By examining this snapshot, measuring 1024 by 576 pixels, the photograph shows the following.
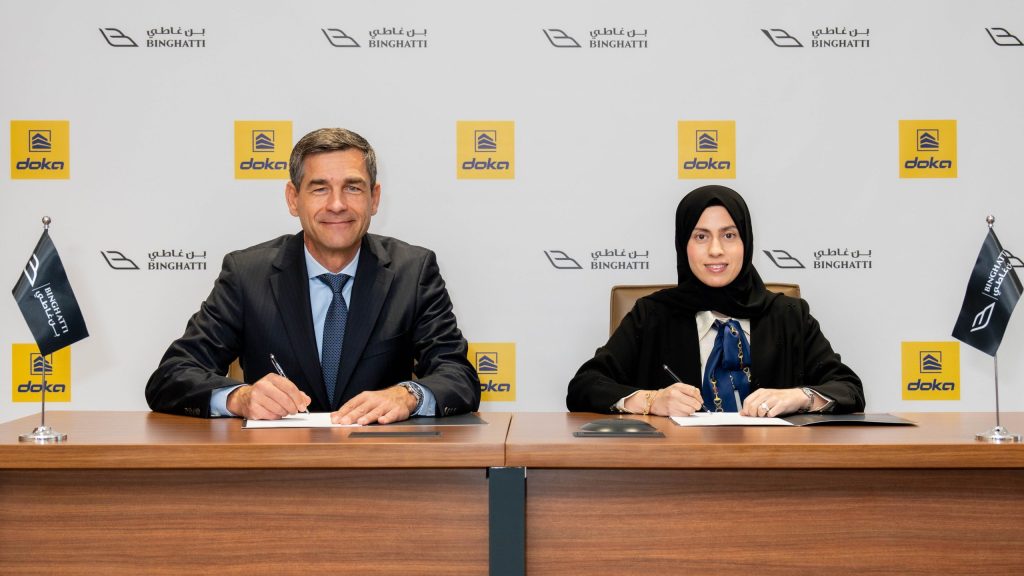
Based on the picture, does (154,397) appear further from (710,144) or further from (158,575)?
(710,144)

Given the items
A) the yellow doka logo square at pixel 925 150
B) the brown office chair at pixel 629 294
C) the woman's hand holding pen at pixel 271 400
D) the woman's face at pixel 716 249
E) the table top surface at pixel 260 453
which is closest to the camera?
the table top surface at pixel 260 453

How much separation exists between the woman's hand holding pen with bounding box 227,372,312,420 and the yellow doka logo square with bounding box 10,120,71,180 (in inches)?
72.0

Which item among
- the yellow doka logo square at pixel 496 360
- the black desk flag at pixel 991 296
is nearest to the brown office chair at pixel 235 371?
the yellow doka logo square at pixel 496 360

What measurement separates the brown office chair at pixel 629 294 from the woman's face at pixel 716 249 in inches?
8.2

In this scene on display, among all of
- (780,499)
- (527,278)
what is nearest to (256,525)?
(780,499)

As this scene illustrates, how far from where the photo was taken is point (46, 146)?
3.26 m

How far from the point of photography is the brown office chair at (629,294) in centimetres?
271

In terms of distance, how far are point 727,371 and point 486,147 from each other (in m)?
1.29

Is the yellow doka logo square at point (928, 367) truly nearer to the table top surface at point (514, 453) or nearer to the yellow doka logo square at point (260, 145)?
the table top surface at point (514, 453)

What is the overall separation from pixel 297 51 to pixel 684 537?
2.42m

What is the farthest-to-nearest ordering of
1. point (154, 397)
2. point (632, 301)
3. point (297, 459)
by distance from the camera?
point (632, 301), point (154, 397), point (297, 459)

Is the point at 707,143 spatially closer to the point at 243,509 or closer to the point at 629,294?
the point at 629,294

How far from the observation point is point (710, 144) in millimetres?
3260

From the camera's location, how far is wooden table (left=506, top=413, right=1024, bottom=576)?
1.51 metres
